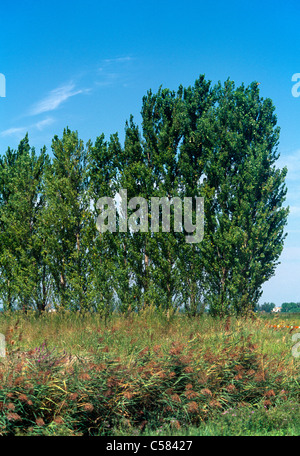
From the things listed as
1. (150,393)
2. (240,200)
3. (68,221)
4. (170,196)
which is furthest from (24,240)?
(150,393)

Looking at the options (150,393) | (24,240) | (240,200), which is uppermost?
(240,200)

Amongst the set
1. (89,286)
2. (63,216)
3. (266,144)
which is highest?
(266,144)

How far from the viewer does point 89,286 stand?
16.5 metres

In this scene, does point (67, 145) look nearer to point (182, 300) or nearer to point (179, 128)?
point (179, 128)

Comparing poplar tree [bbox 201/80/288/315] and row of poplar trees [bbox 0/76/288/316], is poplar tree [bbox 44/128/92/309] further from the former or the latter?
poplar tree [bbox 201/80/288/315]

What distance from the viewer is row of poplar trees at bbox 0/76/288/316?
15.6m

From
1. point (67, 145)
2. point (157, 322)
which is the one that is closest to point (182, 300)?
point (157, 322)

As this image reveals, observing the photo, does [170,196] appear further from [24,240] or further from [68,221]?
[24,240]

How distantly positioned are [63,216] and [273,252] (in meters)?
7.89

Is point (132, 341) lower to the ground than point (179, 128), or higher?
lower

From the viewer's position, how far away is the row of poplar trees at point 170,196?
15633 mm

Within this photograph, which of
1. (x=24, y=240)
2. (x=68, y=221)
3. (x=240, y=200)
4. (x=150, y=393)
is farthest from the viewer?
Answer: (x=24, y=240)

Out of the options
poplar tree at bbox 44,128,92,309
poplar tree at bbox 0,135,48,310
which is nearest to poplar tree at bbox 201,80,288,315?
poplar tree at bbox 44,128,92,309

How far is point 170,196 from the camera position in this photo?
16.9 metres
